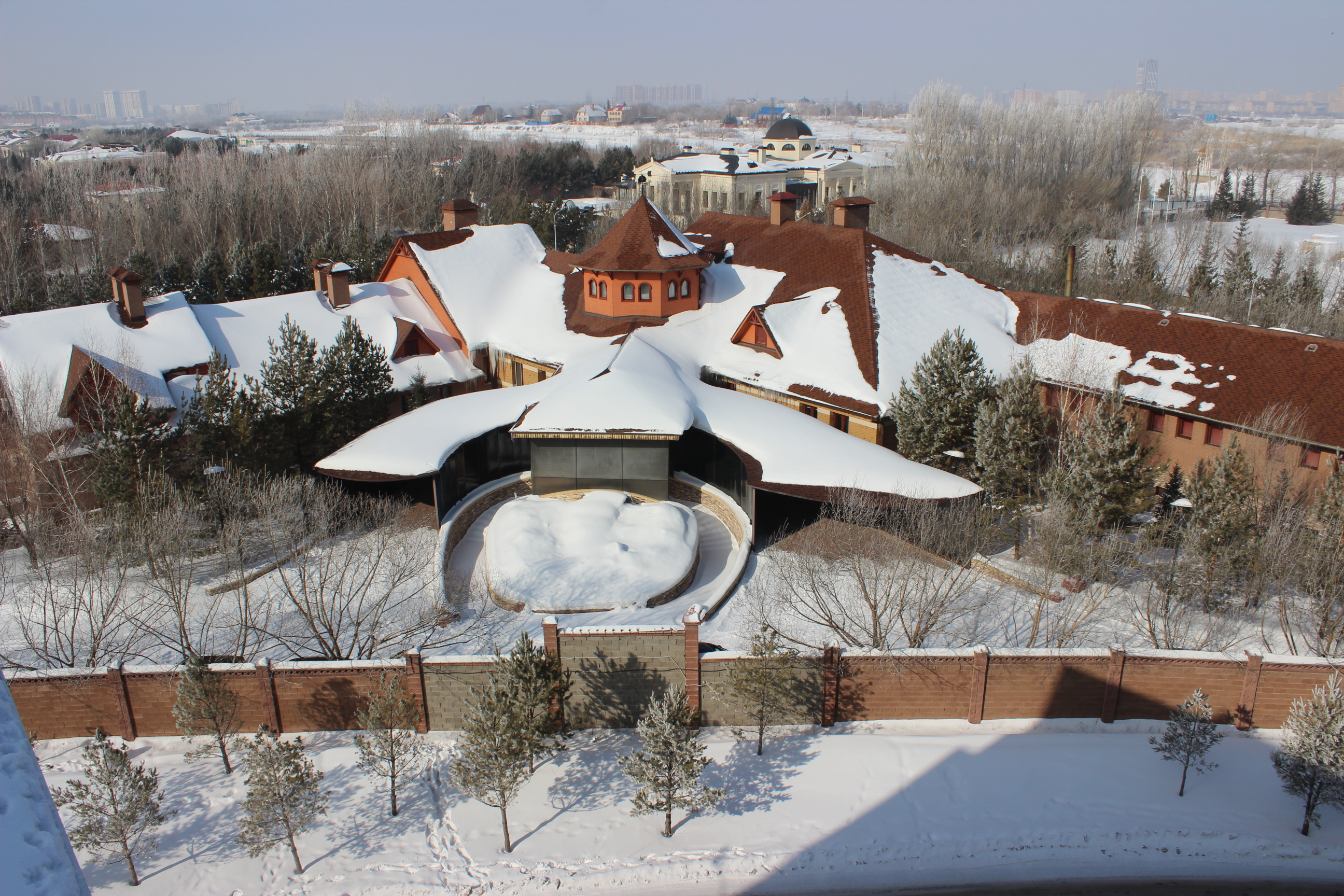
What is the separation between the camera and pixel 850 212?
38.9 metres

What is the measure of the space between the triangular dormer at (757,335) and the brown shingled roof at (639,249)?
3.53m

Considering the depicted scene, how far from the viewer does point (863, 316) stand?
30.9m

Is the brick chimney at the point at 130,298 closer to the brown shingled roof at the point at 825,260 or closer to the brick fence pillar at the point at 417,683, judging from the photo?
the brick fence pillar at the point at 417,683

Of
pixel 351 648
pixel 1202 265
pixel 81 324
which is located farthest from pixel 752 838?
pixel 1202 265

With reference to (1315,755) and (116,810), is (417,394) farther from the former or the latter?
(1315,755)

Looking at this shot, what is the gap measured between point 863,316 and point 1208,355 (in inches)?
414

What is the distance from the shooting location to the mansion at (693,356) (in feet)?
81.9

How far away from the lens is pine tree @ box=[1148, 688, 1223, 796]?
15.8 metres

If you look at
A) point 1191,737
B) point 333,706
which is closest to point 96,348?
point 333,706

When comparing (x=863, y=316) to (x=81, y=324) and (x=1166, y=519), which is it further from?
(x=81, y=324)

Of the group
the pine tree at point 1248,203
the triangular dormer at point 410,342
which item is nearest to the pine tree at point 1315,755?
the triangular dormer at point 410,342

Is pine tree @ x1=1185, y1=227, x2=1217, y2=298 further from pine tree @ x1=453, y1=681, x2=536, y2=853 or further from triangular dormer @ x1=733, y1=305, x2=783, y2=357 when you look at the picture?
pine tree @ x1=453, y1=681, x2=536, y2=853

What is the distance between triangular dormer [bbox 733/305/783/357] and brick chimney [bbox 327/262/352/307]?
1613cm

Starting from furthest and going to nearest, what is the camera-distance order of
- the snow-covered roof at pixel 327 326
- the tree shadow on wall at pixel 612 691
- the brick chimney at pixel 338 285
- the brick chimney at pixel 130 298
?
the brick chimney at pixel 338 285 < the snow-covered roof at pixel 327 326 < the brick chimney at pixel 130 298 < the tree shadow on wall at pixel 612 691
